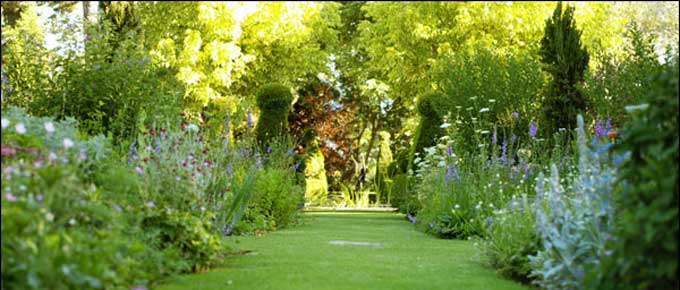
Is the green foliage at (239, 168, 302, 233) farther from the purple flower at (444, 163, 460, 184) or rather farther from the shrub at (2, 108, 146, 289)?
the shrub at (2, 108, 146, 289)

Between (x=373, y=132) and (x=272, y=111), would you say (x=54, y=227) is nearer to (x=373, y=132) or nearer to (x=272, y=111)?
(x=272, y=111)

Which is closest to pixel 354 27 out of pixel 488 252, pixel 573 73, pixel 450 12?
pixel 450 12

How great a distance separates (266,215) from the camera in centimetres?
978

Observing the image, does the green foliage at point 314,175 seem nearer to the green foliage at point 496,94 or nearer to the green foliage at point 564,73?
the green foliage at point 496,94

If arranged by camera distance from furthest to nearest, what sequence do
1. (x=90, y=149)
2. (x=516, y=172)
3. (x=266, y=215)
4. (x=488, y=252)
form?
(x=266, y=215)
(x=516, y=172)
(x=488, y=252)
(x=90, y=149)

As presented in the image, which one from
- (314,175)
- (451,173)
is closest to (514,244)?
(451,173)

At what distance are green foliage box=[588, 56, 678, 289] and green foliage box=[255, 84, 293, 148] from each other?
10801 millimetres

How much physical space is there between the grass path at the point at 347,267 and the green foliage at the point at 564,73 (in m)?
3.95

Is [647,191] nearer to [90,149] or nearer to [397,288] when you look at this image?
[397,288]

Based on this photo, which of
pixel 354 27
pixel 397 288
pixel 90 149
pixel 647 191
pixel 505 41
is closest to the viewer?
pixel 647 191

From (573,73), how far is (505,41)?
37.6 feet

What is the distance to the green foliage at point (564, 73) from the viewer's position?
11273 millimetres

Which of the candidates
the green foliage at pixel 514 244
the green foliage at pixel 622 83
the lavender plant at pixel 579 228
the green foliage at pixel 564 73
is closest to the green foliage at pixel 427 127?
the green foliage at pixel 564 73

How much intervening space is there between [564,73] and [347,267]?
6960 millimetres
